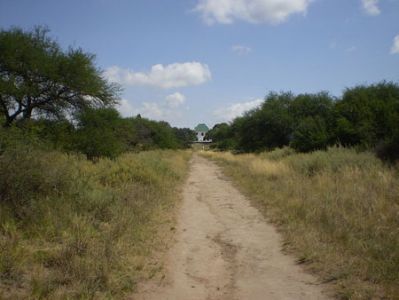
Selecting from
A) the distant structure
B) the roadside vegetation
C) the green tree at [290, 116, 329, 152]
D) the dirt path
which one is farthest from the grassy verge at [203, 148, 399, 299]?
the distant structure

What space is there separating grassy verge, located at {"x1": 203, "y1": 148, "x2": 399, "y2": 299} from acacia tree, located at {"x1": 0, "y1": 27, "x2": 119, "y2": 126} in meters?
11.0

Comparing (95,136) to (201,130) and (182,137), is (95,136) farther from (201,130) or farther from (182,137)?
(201,130)

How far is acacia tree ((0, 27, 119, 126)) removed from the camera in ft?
65.0

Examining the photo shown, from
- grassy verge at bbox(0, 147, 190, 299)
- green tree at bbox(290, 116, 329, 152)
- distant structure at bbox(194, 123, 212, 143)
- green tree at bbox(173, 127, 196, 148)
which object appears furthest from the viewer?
distant structure at bbox(194, 123, 212, 143)

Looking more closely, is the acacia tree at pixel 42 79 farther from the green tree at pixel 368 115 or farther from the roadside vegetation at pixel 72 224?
the green tree at pixel 368 115

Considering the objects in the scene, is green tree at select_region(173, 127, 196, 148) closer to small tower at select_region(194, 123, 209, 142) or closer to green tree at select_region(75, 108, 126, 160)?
small tower at select_region(194, 123, 209, 142)

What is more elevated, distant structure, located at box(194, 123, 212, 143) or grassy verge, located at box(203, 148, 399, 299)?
distant structure, located at box(194, 123, 212, 143)

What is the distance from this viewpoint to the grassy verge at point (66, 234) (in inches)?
222

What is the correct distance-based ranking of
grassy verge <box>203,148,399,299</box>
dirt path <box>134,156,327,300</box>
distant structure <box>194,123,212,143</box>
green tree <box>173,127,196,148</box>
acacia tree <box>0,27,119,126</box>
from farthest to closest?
distant structure <box>194,123,212,143</box> < green tree <box>173,127,196,148</box> < acacia tree <box>0,27,119,126</box> < grassy verge <box>203,148,399,299</box> < dirt path <box>134,156,327,300</box>

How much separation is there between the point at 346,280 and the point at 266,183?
34.6 ft

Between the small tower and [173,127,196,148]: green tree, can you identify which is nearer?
[173,127,196,148]: green tree

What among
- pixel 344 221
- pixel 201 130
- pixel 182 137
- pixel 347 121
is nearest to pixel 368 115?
pixel 347 121

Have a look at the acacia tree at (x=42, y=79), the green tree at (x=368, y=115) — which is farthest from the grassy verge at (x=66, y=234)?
the green tree at (x=368, y=115)

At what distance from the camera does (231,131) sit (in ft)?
263
